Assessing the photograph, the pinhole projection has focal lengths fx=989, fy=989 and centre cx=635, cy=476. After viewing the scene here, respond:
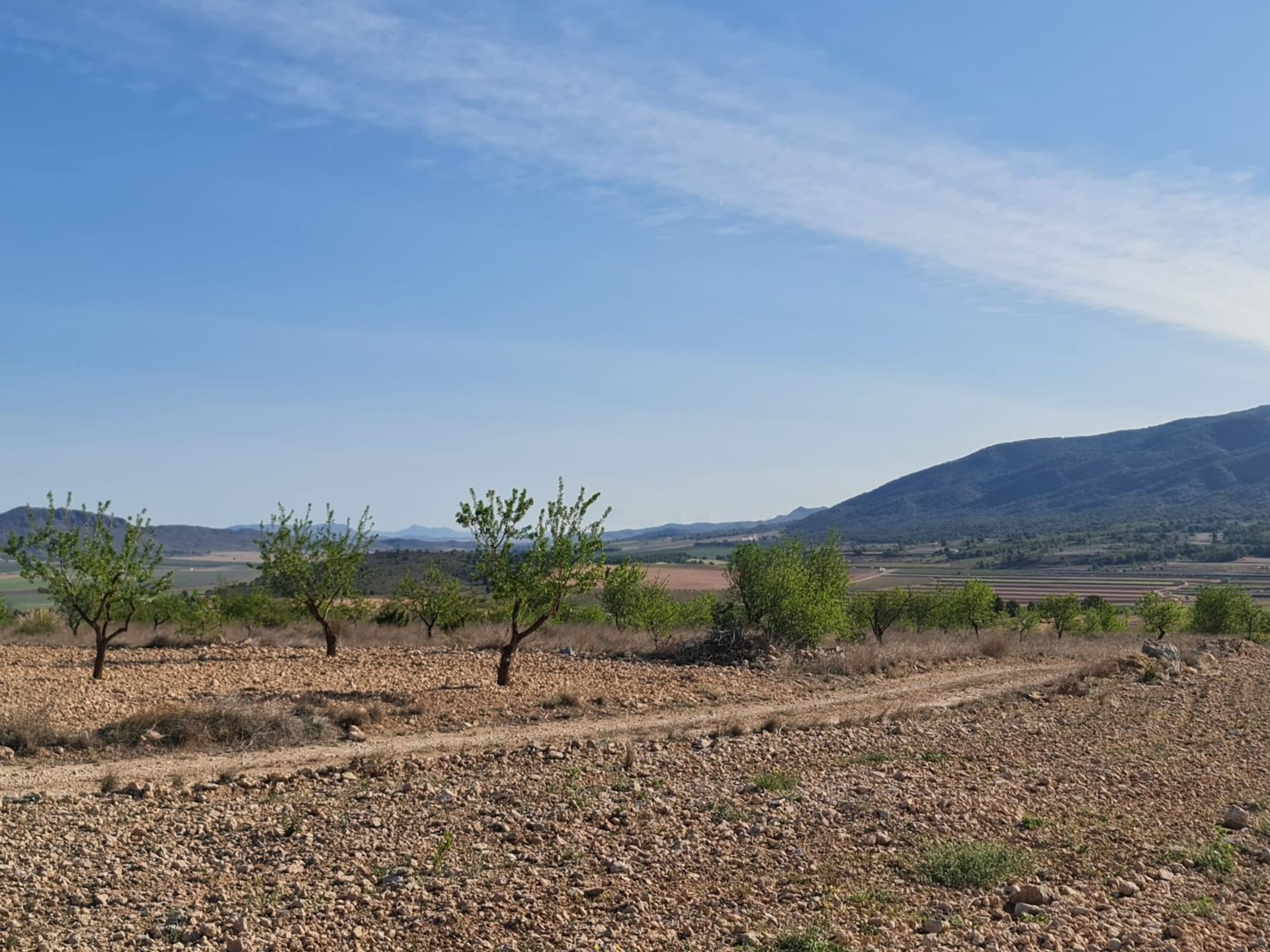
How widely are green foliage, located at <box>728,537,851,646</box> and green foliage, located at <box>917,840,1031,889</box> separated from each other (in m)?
22.8

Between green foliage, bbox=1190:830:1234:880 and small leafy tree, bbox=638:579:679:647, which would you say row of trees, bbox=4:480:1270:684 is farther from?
green foliage, bbox=1190:830:1234:880

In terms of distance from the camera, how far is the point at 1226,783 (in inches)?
596

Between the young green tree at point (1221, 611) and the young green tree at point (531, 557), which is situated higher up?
the young green tree at point (531, 557)

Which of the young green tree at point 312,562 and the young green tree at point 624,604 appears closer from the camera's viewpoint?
the young green tree at point 312,562

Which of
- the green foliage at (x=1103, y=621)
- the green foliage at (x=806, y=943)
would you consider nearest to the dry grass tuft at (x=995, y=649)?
the green foliage at (x=1103, y=621)

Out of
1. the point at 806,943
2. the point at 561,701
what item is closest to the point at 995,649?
the point at 561,701

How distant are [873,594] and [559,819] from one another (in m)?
49.9

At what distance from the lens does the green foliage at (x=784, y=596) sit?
113 feet

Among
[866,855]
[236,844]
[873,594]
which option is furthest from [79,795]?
[873,594]

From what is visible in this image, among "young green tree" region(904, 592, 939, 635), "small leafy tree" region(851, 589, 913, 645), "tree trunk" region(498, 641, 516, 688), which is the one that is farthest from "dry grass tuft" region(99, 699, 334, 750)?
"young green tree" region(904, 592, 939, 635)

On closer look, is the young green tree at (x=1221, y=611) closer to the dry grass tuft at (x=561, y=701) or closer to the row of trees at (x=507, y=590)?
the row of trees at (x=507, y=590)

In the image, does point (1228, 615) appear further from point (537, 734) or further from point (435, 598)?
point (537, 734)

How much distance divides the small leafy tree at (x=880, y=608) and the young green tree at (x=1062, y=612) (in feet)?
34.7

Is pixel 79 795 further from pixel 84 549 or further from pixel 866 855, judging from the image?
pixel 84 549
